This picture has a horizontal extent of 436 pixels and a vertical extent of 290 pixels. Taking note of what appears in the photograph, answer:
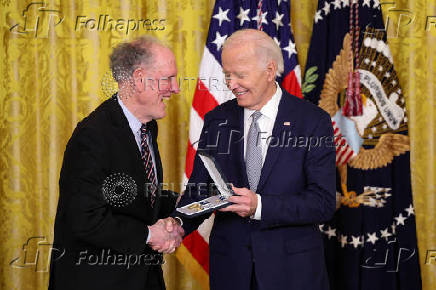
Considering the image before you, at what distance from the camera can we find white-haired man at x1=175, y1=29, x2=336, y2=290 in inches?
81.9

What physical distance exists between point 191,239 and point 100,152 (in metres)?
1.60

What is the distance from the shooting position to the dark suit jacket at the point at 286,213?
208 cm

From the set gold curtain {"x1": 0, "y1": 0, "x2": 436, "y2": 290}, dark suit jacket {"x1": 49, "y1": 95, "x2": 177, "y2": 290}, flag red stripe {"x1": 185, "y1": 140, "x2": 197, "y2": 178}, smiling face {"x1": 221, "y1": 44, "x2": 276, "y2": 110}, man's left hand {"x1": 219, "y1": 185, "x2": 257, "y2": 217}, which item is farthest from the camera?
gold curtain {"x1": 0, "y1": 0, "x2": 436, "y2": 290}

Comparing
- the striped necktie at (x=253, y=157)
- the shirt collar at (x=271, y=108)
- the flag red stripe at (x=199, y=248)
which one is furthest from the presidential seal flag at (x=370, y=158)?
the striped necktie at (x=253, y=157)

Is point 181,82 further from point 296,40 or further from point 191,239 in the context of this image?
point 191,239

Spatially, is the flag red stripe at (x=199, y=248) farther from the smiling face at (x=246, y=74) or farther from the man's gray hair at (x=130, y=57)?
the man's gray hair at (x=130, y=57)

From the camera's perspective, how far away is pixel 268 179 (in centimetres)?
212

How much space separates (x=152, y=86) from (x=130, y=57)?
17 centimetres

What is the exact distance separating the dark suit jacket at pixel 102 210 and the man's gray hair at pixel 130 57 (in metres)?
0.16

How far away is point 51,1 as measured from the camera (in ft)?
11.8

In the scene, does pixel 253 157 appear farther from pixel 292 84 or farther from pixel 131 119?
pixel 292 84

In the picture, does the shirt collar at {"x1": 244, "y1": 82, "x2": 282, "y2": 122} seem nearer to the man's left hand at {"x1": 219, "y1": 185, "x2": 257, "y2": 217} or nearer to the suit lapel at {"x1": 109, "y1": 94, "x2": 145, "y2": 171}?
the man's left hand at {"x1": 219, "y1": 185, "x2": 257, "y2": 217}

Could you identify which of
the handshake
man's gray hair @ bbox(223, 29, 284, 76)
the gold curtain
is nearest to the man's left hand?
the handshake

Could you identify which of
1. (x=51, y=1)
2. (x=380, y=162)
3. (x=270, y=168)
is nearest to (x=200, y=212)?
(x=270, y=168)
